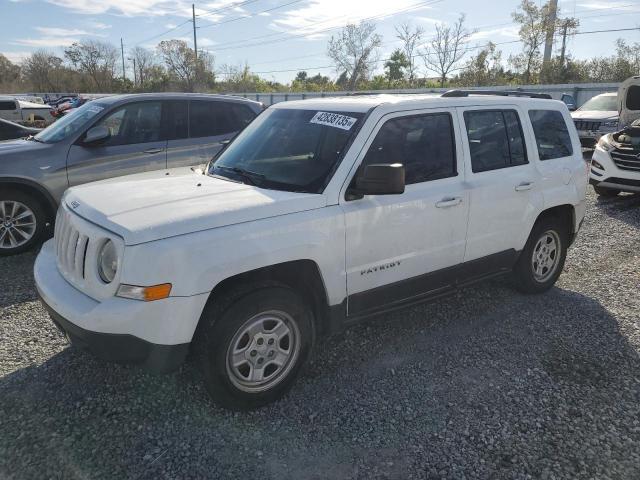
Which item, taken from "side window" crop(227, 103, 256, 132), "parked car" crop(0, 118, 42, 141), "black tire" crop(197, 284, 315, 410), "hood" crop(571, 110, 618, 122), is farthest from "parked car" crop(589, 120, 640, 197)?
"parked car" crop(0, 118, 42, 141)

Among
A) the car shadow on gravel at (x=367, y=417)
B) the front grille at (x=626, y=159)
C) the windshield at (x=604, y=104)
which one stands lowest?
the car shadow on gravel at (x=367, y=417)

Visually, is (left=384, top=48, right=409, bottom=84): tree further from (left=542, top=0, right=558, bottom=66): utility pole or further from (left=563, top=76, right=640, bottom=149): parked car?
(left=563, top=76, right=640, bottom=149): parked car

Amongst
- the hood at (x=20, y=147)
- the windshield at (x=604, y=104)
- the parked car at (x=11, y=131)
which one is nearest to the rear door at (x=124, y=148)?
the hood at (x=20, y=147)

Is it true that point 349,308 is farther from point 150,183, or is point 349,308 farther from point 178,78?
point 178,78

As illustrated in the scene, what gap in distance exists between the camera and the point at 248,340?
9.75 feet

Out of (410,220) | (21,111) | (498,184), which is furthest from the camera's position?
(21,111)

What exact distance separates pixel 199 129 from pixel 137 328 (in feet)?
15.8

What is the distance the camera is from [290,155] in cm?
356

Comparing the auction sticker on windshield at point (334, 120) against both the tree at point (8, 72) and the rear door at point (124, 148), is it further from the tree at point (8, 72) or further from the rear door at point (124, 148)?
the tree at point (8, 72)

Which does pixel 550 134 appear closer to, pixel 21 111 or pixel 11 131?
pixel 11 131

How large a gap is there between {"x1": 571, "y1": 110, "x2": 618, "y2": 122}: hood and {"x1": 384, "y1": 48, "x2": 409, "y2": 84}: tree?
50472 mm

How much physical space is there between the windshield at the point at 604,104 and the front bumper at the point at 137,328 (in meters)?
17.0

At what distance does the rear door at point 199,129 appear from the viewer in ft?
21.9

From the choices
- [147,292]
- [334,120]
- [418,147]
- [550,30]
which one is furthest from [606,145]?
[550,30]
